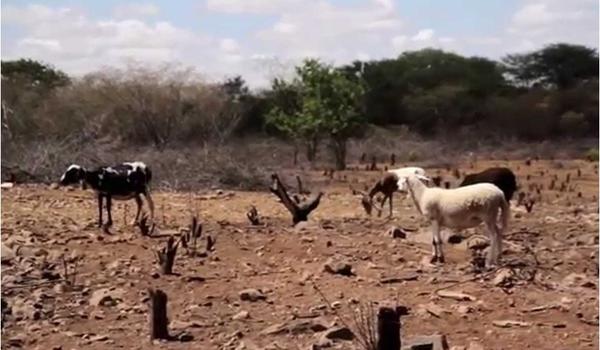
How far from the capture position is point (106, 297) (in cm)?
814

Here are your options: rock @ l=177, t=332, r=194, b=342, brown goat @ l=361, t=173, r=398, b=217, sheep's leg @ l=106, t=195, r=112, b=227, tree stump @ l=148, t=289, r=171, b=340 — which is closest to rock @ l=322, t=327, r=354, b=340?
rock @ l=177, t=332, r=194, b=342

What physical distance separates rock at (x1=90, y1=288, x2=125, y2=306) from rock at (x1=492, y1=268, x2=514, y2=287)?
2921 mm

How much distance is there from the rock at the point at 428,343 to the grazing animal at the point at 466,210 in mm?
A: 3107

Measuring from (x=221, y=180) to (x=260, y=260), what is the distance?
11.7m

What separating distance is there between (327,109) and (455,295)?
902 inches

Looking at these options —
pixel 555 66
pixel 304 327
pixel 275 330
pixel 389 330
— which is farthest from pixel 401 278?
pixel 555 66

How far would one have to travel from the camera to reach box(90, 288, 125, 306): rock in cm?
809

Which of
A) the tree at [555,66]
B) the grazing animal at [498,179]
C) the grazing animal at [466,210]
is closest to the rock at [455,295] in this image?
the grazing animal at [466,210]

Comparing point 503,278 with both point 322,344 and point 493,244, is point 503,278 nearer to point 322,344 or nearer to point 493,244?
point 493,244

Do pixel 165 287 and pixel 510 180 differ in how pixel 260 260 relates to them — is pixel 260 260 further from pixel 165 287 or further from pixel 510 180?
pixel 510 180

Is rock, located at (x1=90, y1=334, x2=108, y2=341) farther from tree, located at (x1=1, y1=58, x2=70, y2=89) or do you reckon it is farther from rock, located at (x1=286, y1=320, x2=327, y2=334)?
tree, located at (x1=1, y1=58, x2=70, y2=89)

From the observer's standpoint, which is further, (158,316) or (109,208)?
(109,208)

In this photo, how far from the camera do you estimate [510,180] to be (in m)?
15.1

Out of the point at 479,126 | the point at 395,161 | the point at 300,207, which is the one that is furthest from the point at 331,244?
the point at 479,126
